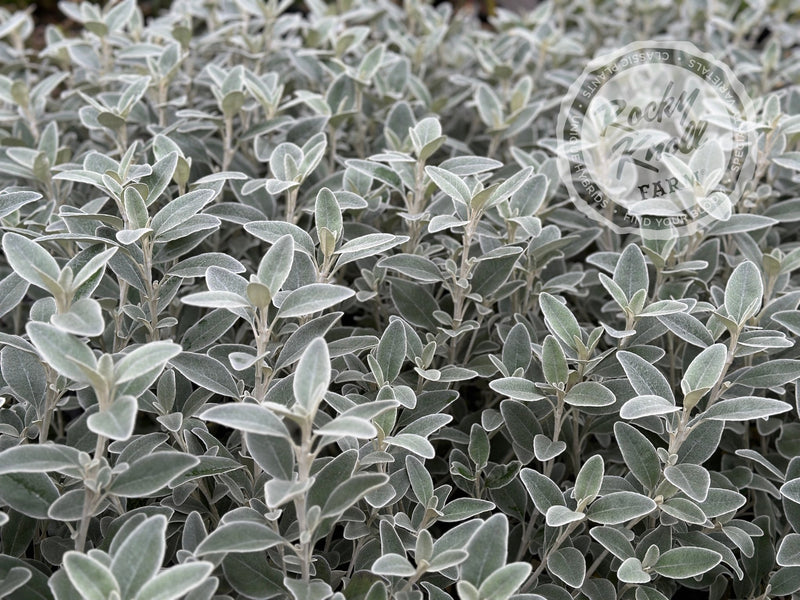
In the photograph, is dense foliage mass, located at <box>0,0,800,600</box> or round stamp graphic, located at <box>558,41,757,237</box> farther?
round stamp graphic, located at <box>558,41,757,237</box>

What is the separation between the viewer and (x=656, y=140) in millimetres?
1876

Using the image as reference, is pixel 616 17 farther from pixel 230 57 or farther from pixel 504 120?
pixel 230 57

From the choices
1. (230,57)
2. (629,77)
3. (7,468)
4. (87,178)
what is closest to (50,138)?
(87,178)

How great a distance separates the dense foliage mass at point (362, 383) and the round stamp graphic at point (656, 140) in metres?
0.08

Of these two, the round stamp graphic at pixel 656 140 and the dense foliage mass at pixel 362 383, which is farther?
the round stamp graphic at pixel 656 140

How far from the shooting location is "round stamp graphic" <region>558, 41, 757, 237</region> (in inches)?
66.0

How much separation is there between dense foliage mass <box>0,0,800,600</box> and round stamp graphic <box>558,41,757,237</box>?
0.08 metres

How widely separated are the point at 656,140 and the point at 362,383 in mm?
1027

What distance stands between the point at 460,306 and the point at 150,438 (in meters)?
0.62

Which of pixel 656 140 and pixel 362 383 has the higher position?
pixel 656 140

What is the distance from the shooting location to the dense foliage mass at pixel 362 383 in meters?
1.02

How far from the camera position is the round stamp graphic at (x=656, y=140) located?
168 centimetres

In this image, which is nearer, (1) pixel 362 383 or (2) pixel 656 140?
(1) pixel 362 383

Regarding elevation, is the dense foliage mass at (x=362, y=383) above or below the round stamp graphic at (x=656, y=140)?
below
